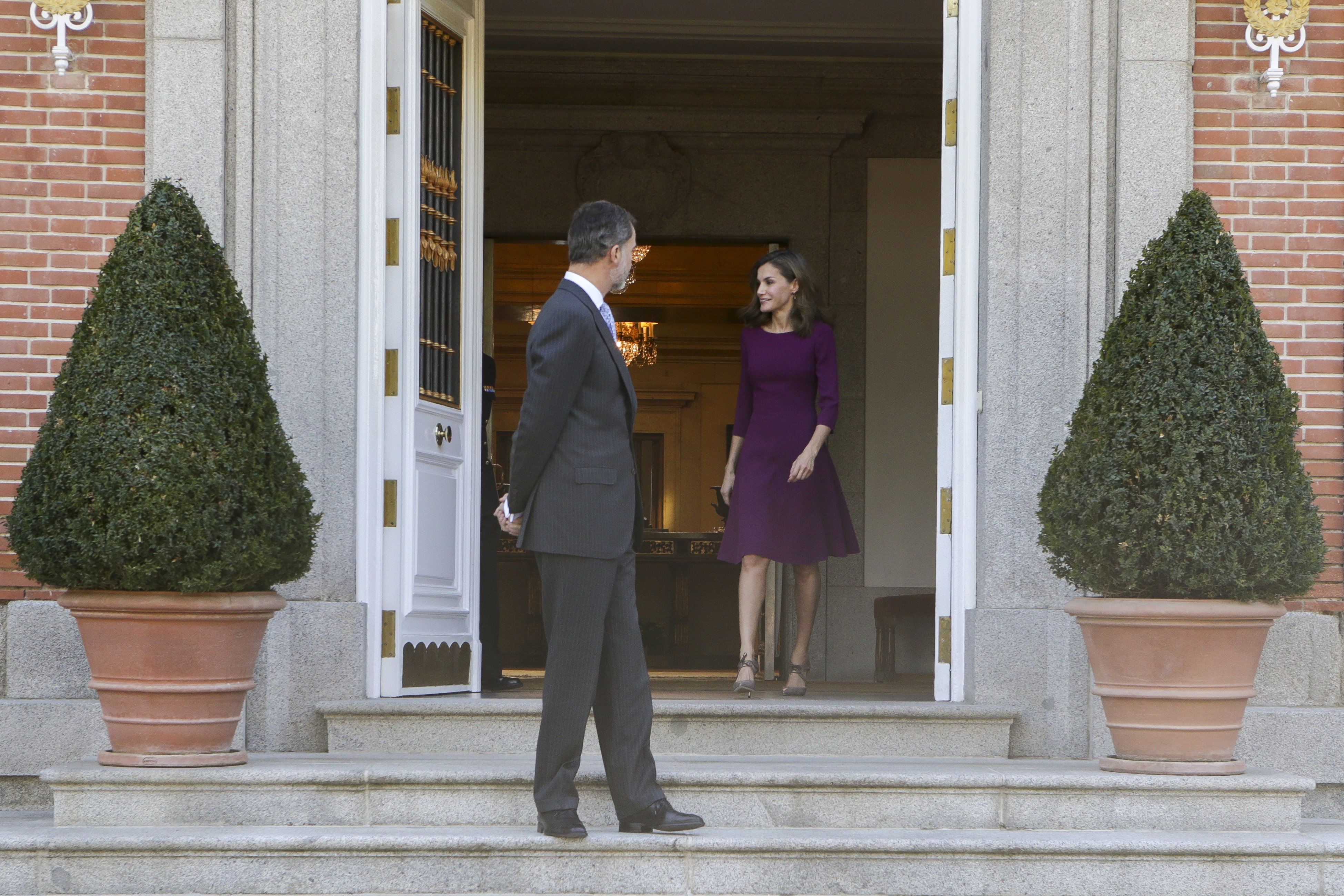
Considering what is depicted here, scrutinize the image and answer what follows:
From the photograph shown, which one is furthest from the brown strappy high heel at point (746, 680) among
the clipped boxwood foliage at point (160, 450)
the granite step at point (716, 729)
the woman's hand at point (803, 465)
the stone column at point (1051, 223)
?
the clipped boxwood foliage at point (160, 450)

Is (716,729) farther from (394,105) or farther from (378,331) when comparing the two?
(394,105)

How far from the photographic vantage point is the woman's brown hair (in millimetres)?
6051

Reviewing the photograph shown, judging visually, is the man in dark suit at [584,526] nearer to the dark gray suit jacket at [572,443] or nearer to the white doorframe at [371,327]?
the dark gray suit jacket at [572,443]

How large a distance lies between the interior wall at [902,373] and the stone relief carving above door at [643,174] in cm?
119

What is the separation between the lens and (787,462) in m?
6.09

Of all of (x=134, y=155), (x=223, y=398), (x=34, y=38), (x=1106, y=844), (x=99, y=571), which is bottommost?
(x=1106, y=844)

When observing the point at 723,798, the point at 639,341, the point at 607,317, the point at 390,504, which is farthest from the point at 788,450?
the point at 639,341

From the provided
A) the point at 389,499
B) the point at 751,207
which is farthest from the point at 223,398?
Result: the point at 751,207

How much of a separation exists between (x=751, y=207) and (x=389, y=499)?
167 inches

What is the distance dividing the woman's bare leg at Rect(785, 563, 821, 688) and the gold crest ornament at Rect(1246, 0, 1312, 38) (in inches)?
106

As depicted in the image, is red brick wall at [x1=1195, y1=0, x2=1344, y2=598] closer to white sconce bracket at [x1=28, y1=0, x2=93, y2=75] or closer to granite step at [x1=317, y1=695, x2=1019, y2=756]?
granite step at [x1=317, y1=695, x2=1019, y2=756]

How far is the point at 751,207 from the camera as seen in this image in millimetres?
9125

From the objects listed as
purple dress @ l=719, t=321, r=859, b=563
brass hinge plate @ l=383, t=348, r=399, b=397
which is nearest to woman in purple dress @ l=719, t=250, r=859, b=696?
purple dress @ l=719, t=321, r=859, b=563

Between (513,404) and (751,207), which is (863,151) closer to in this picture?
(751,207)
